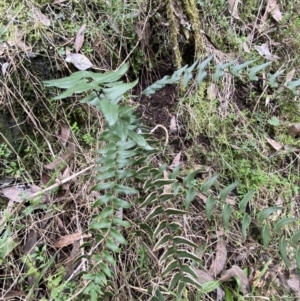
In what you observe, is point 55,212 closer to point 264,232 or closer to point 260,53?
point 264,232

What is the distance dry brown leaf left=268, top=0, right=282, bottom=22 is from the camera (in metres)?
2.45

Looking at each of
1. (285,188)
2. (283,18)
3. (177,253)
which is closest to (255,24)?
(283,18)

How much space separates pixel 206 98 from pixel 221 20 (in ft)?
1.90

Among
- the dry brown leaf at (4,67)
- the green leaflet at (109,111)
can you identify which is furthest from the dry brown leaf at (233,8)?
the green leaflet at (109,111)

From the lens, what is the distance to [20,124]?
1705mm

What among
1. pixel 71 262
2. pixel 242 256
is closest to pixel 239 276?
pixel 242 256

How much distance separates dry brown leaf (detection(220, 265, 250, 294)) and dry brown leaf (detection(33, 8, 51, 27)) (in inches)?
57.7

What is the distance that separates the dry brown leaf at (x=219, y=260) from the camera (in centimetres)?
167

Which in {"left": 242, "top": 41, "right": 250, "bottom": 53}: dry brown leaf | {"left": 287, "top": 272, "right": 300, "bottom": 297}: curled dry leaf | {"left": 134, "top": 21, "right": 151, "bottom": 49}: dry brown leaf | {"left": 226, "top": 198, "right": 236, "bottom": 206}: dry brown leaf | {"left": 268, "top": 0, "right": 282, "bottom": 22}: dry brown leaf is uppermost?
{"left": 134, "top": 21, "right": 151, "bottom": 49}: dry brown leaf

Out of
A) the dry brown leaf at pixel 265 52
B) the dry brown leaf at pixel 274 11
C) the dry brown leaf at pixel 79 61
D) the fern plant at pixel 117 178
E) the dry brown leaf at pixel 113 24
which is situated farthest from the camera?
the dry brown leaf at pixel 274 11

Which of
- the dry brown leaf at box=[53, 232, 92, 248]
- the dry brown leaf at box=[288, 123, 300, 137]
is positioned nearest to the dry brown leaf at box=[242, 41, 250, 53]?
Answer: the dry brown leaf at box=[288, 123, 300, 137]

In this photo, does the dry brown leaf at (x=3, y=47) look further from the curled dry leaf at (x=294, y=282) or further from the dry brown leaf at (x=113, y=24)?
the curled dry leaf at (x=294, y=282)

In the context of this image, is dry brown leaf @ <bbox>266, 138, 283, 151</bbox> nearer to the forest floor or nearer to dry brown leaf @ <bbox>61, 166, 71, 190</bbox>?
the forest floor

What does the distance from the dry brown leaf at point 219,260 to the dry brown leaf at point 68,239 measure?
60 cm
